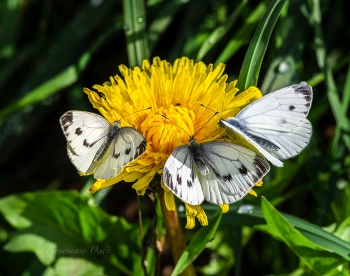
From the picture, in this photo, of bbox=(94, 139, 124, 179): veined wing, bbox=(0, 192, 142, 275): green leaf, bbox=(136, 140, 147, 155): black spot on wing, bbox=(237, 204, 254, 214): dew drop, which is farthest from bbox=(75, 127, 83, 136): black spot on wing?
bbox=(237, 204, 254, 214): dew drop

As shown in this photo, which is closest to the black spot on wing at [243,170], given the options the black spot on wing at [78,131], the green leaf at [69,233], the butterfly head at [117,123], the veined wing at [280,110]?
the veined wing at [280,110]

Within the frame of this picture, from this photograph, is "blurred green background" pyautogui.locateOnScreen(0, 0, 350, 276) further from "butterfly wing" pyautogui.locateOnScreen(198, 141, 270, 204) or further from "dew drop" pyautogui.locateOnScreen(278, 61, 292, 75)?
"butterfly wing" pyautogui.locateOnScreen(198, 141, 270, 204)

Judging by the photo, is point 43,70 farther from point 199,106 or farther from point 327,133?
point 327,133

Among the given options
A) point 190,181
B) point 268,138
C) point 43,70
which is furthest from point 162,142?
point 43,70

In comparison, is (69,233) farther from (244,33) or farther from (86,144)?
(244,33)

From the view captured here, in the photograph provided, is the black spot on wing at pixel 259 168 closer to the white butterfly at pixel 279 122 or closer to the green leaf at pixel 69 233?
the white butterfly at pixel 279 122

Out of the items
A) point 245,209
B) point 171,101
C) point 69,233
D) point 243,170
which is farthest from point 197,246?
point 69,233
